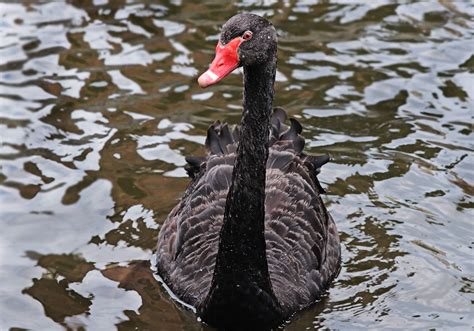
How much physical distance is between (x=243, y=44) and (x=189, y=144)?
335 centimetres

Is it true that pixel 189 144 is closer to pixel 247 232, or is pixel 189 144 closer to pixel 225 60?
pixel 247 232

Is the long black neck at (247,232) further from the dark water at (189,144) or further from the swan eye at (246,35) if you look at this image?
the dark water at (189,144)

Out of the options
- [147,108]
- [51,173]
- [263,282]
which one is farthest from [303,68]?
[263,282]

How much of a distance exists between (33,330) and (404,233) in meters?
Answer: 2.95

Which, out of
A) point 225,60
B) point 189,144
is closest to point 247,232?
point 225,60

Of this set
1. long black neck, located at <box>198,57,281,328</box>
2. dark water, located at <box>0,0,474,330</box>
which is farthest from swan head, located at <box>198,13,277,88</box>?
dark water, located at <box>0,0,474,330</box>

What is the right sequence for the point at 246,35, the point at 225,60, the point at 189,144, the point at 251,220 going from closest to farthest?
the point at 225,60 → the point at 246,35 → the point at 251,220 → the point at 189,144

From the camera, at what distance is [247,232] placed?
6.96 m

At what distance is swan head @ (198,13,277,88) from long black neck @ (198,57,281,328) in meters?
0.22

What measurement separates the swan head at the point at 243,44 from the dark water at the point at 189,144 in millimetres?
1935

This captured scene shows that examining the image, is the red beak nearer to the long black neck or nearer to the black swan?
the black swan

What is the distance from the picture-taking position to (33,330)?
7.35m

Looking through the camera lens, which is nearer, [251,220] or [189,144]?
[251,220]

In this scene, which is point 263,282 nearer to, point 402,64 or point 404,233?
point 404,233
